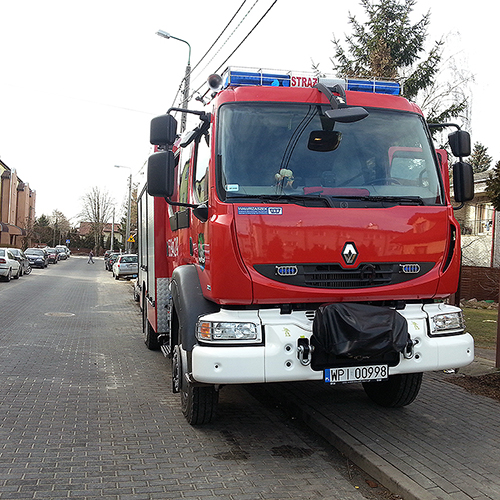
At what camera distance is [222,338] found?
14.4ft

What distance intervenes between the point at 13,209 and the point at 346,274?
78.7 metres

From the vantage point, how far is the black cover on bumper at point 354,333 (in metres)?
4.38

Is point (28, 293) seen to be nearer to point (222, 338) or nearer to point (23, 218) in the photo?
point (222, 338)

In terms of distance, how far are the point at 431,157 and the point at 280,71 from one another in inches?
64.9

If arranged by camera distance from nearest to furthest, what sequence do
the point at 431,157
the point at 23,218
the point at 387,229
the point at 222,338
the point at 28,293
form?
1. the point at 222,338
2. the point at 387,229
3. the point at 431,157
4. the point at 28,293
5. the point at 23,218

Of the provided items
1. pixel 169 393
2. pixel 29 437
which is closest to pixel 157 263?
pixel 169 393

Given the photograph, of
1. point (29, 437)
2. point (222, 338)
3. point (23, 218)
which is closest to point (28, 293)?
point (29, 437)

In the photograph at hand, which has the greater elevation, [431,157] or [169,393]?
[431,157]

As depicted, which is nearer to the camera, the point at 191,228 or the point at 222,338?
the point at 222,338

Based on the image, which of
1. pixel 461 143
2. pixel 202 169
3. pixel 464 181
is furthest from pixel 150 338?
pixel 461 143

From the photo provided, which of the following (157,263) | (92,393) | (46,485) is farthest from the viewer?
(157,263)

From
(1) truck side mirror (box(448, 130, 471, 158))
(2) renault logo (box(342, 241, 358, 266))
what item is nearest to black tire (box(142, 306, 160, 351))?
(2) renault logo (box(342, 241, 358, 266))

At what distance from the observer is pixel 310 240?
451cm

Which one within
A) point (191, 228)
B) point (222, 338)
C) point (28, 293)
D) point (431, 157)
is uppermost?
point (431, 157)
